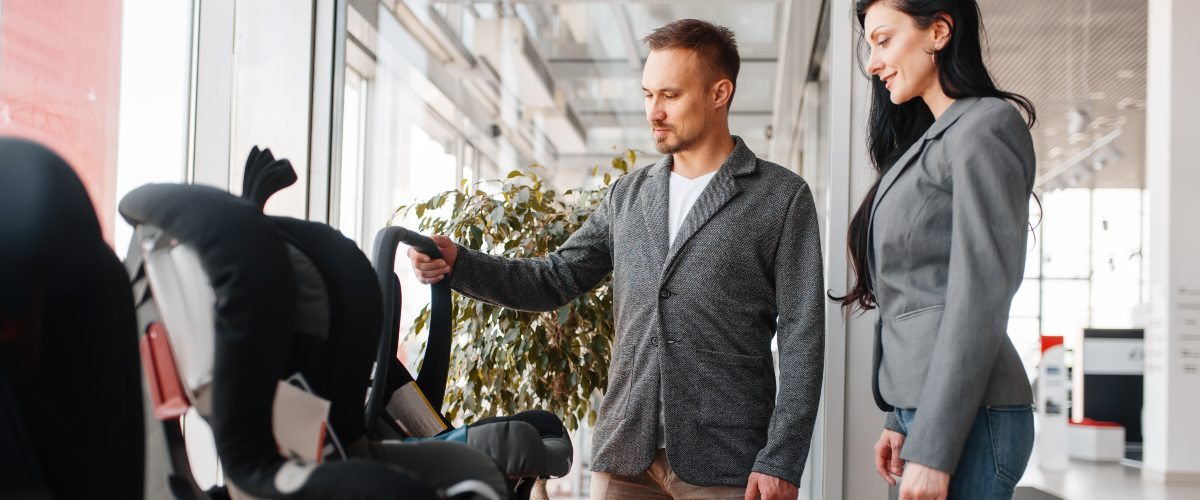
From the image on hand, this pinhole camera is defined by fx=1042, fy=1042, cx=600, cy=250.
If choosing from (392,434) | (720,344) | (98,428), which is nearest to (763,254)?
(720,344)

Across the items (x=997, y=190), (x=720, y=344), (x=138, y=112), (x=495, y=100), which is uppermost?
(x=495, y=100)

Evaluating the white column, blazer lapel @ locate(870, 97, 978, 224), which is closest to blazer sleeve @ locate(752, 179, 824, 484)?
blazer lapel @ locate(870, 97, 978, 224)

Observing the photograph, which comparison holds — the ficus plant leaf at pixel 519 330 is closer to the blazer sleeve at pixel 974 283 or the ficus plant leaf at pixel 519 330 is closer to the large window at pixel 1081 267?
the blazer sleeve at pixel 974 283

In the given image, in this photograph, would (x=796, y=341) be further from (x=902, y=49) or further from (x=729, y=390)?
(x=902, y=49)

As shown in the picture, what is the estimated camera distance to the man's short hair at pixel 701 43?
6.55 feet

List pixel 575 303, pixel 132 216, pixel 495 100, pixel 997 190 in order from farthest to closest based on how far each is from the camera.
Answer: pixel 495 100 < pixel 575 303 < pixel 997 190 < pixel 132 216

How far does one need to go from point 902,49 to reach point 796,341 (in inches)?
22.5

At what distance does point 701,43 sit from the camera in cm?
200

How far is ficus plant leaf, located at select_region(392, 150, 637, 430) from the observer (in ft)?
10.1

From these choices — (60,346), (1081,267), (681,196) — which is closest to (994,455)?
(681,196)

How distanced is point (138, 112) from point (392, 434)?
1.63m

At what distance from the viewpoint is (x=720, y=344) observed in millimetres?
1881

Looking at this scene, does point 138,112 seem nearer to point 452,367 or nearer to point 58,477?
point 452,367

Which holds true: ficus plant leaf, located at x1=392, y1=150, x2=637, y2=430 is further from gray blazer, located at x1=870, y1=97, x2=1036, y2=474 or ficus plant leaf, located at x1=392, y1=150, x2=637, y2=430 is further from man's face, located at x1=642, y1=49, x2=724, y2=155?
gray blazer, located at x1=870, y1=97, x2=1036, y2=474
